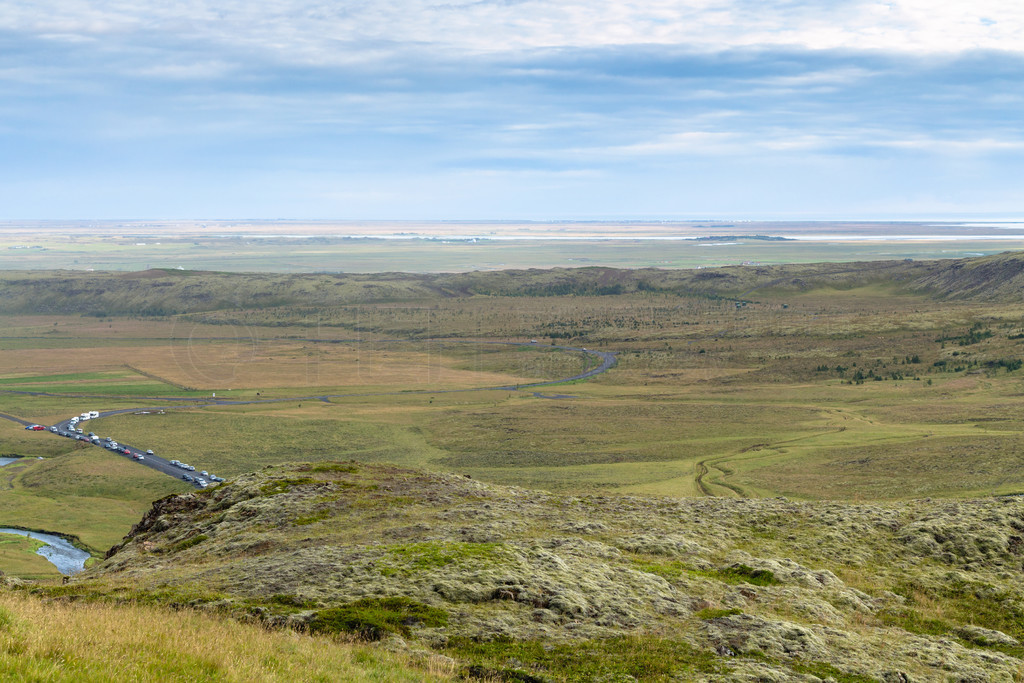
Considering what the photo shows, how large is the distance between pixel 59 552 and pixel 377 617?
46553 mm

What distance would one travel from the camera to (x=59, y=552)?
5728 cm

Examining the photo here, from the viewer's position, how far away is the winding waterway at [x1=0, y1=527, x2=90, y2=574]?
174 feet

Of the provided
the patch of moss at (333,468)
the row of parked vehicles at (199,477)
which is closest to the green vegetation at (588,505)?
the patch of moss at (333,468)

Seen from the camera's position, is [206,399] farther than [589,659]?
Yes

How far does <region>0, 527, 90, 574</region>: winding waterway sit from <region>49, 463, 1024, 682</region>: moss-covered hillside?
18.9 metres

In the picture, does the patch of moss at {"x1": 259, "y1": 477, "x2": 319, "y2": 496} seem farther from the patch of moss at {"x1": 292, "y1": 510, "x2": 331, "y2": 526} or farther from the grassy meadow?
the grassy meadow

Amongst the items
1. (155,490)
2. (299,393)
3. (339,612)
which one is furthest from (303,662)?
(299,393)

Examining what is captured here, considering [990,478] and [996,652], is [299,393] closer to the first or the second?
[990,478]

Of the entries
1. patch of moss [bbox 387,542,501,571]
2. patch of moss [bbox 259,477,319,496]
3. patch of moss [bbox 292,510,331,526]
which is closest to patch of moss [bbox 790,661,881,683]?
patch of moss [bbox 387,542,501,571]

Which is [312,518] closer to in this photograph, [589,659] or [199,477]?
[589,659]

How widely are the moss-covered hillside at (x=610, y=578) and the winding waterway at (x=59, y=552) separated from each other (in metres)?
18.9

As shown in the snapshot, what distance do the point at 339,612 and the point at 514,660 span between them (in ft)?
16.7

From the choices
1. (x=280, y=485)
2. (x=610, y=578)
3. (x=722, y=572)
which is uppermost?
(x=610, y=578)

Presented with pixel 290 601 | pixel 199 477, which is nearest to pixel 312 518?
pixel 290 601
